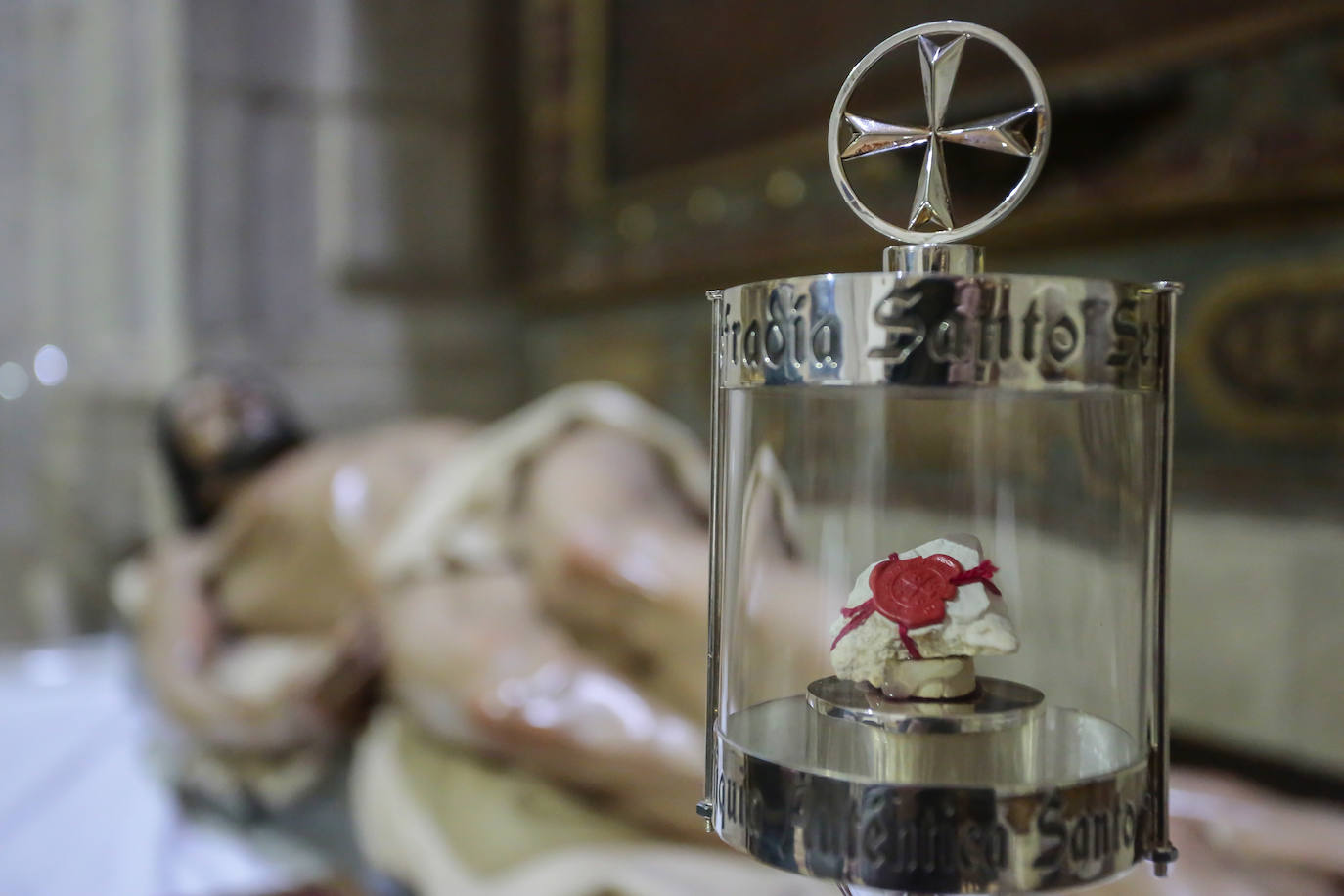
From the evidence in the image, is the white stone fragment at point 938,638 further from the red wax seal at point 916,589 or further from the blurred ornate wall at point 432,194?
the blurred ornate wall at point 432,194

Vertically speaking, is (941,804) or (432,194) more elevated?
(432,194)

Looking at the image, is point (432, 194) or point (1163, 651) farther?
point (432, 194)

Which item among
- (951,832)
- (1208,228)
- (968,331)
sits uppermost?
(1208,228)

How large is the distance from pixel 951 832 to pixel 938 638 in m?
0.06

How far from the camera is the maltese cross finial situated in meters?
0.41

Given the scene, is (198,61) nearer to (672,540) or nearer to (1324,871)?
(672,540)

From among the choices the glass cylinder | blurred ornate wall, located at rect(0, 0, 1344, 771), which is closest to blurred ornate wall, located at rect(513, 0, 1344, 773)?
blurred ornate wall, located at rect(0, 0, 1344, 771)

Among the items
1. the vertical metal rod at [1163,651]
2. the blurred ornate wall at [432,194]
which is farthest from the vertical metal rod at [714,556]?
the blurred ornate wall at [432,194]

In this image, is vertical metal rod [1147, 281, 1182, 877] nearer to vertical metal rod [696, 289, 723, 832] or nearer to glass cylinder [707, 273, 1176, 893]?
glass cylinder [707, 273, 1176, 893]

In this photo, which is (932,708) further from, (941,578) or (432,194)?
(432,194)

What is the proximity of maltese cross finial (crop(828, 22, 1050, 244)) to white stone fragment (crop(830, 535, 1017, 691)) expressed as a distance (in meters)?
0.12

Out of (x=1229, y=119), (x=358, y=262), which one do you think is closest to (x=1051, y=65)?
(x=1229, y=119)

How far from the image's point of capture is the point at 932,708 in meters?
0.41

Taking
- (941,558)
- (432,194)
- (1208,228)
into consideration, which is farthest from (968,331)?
(432,194)
